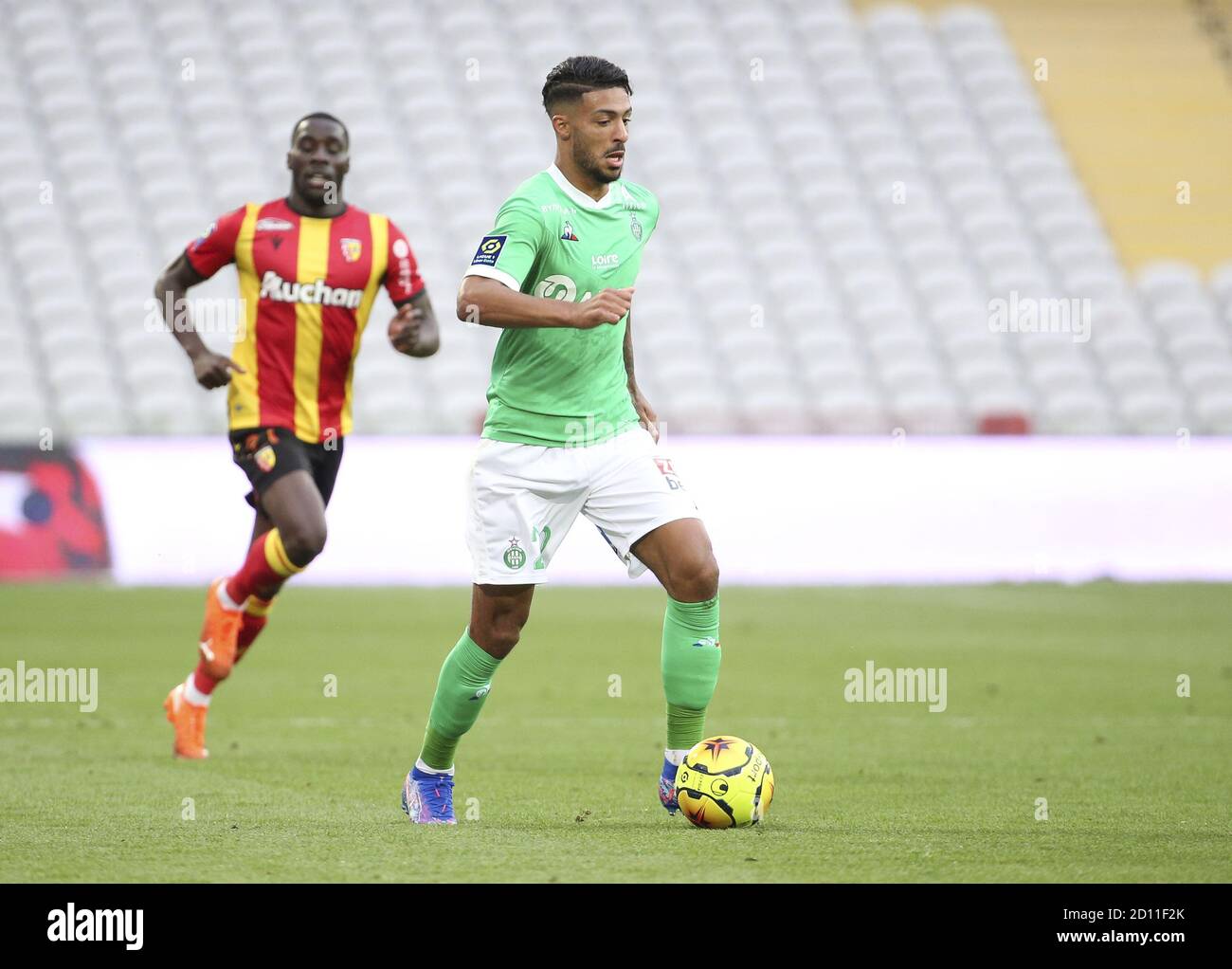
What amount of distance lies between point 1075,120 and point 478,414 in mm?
10617

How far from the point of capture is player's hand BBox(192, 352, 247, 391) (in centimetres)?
646

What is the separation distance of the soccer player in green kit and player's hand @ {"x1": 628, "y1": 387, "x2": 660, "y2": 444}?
368mm

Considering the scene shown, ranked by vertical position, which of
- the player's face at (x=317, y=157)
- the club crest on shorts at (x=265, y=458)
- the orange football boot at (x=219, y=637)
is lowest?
the orange football boot at (x=219, y=637)

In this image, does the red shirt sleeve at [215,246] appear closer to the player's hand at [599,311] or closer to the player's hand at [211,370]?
the player's hand at [211,370]

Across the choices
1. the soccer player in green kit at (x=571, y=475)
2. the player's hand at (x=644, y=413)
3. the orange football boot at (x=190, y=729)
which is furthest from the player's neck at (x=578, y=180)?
the orange football boot at (x=190, y=729)

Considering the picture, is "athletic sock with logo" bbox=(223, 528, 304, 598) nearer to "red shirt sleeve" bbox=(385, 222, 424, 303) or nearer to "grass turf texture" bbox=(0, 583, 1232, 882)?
"grass turf texture" bbox=(0, 583, 1232, 882)

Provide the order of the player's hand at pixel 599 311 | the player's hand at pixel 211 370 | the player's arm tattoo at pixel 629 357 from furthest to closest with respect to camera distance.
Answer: the player's hand at pixel 211 370 → the player's arm tattoo at pixel 629 357 → the player's hand at pixel 599 311

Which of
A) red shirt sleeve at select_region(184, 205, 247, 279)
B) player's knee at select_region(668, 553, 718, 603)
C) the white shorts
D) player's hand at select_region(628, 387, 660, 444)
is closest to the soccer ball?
player's knee at select_region(668, 553, 718, 603)

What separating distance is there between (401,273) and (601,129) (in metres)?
1.94

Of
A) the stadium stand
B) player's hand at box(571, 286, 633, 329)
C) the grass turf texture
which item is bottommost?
the grass turf texture

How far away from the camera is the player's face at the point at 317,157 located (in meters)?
6.80

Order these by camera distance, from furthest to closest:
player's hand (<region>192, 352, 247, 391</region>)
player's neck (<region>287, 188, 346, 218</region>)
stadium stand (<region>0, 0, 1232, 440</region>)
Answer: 1. stadium stand (<region>0, 0, 1232, 440</region>)
2. player's neck (<region>287, 188, 346, 218</region>)
3. player's hand (<region>192, 352, 247, 391</region>)

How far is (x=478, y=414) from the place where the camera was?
16.8 meters

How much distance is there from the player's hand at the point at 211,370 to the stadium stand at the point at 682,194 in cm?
1047
